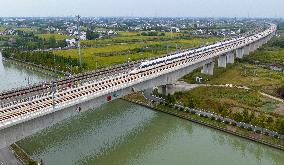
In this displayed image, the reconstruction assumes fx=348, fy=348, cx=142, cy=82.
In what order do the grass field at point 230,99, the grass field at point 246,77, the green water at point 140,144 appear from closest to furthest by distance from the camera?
1. the green water at point 140,144
2. the grass field at point 230,99
3. the grass field at point 246,77

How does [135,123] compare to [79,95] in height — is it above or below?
below

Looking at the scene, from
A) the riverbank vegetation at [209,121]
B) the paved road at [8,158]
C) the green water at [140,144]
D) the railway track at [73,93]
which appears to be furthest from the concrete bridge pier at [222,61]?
the paved road at [8,158]

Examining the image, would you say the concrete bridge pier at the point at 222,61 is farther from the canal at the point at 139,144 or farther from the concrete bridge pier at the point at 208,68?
the canal at the point at 139,144

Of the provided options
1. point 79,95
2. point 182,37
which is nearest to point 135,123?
A: point 79,95

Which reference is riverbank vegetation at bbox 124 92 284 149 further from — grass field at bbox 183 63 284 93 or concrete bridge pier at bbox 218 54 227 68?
concrete bridge pier at bbox 218 54 227 68

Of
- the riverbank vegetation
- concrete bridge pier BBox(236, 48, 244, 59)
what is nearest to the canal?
the riverbank vegetation

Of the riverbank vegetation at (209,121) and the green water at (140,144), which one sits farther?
the riverbank vegetation at (209,121)

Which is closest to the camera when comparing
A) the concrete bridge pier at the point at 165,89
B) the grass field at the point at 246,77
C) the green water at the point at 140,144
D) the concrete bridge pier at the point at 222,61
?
the green water at the point at 140,144

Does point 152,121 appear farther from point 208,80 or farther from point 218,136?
point 208,80
